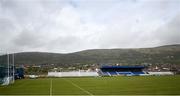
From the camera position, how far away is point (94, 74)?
4766 inches

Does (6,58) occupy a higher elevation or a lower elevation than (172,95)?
higher

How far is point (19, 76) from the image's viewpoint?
327 feet

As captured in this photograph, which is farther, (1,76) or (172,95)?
(1,76)

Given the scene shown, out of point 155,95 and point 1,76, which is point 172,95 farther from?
point 1,76

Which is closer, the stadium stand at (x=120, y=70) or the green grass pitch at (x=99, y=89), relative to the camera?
the green grass pitch at (x=99, y=89)

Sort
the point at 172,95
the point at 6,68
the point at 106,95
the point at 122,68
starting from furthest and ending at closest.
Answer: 1. the point at 122,68
2. the point at 6,68
3. the point at 106,95
4. the point at 172,95

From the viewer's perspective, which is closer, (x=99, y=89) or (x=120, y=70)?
(x=99, y=89)

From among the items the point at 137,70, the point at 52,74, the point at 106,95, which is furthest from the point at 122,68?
the point at 106,95

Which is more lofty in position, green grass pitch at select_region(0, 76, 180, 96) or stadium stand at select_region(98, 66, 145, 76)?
stadium stand at select_region(98, 66, 145, 76)

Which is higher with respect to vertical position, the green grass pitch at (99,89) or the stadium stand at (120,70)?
the stadium stand at (120,70)

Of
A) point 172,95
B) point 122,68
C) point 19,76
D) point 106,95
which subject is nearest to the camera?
point 172,95

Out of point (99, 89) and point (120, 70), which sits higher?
point (120, 70)

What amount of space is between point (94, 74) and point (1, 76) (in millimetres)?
67810

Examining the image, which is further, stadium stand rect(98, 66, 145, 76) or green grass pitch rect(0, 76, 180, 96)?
stadium stand rect(98, 66, 145, 76)
